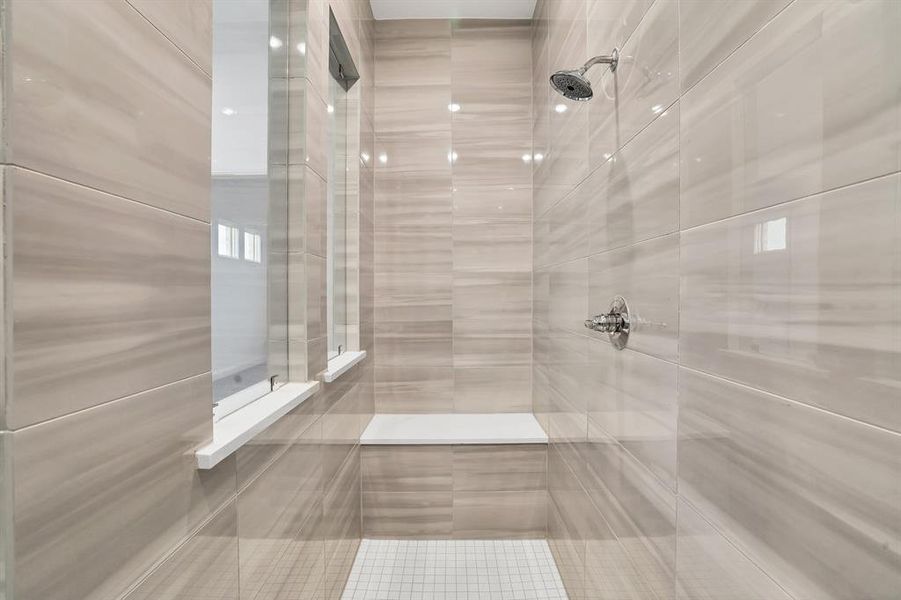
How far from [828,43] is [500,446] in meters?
2.03

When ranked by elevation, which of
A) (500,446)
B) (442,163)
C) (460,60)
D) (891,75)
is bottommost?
(500,446)

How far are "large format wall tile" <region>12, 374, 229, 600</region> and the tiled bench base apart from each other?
5.07ft

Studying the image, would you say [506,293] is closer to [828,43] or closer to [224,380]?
[224,380]

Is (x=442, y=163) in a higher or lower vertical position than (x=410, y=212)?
higher

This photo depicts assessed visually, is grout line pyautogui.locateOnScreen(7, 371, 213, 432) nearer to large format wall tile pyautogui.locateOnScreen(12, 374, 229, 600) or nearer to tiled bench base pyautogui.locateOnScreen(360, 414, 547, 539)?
large format wall tile pyautogui.locateOnScreen(12, 374, 229, 600)

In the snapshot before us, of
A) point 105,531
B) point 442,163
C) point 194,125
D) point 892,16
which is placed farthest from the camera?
point 442,163

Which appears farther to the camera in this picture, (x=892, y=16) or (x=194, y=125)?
(x=194, y=125)

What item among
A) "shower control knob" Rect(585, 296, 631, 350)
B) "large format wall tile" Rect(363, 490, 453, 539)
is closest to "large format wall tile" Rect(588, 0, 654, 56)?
"shower control knob" Rect(585, 296, 631, 350)

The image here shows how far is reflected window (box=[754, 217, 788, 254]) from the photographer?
68cm

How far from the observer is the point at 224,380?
112 centimetres

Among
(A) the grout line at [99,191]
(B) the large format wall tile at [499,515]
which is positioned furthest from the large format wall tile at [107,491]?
(B) the large format wall tile at [499,515]

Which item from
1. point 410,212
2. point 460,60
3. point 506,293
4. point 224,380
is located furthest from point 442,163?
point 224,380

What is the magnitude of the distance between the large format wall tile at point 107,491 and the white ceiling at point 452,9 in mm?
2525

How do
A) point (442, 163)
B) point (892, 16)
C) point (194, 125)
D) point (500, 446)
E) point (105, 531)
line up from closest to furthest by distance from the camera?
point (892, 16)
point (105, 531)
point (194, 125)
point (500, 446)
point (442, 163)
